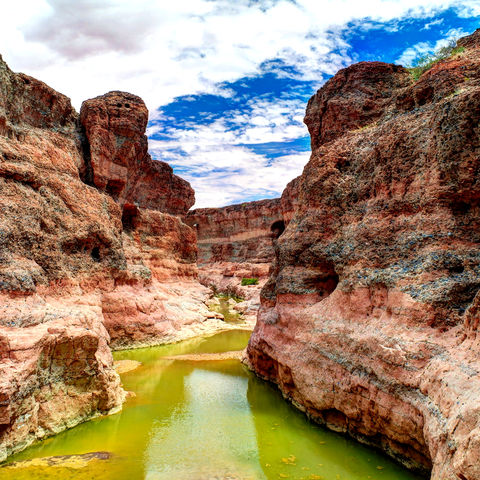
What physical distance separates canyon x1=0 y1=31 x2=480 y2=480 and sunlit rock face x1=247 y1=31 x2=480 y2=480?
0.11 ft

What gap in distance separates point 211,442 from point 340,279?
4.70 metres

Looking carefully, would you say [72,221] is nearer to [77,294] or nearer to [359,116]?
[77,294]

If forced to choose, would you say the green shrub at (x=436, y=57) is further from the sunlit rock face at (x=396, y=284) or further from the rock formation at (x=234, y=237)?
the rock formation at (x=234, y=237)

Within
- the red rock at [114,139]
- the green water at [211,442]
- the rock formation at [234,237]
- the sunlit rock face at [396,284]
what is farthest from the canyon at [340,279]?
the rock formation at [234,237]

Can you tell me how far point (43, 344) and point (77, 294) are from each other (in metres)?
5.43

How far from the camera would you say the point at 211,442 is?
788cm

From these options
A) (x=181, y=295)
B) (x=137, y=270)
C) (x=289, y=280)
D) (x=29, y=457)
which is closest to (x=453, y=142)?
(x=289, y=280)

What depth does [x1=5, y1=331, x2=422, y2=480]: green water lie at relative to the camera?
6559 millimetres

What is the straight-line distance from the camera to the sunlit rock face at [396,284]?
5.38 meters

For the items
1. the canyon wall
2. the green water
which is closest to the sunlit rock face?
the green water

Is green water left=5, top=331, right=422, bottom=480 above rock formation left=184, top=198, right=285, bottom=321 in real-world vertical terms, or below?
below

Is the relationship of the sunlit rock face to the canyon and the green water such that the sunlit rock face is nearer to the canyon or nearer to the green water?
the canyon

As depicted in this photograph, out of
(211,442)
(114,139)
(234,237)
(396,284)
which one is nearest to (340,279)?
(396,284)

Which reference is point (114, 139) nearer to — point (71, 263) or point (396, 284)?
point (71, 263)
